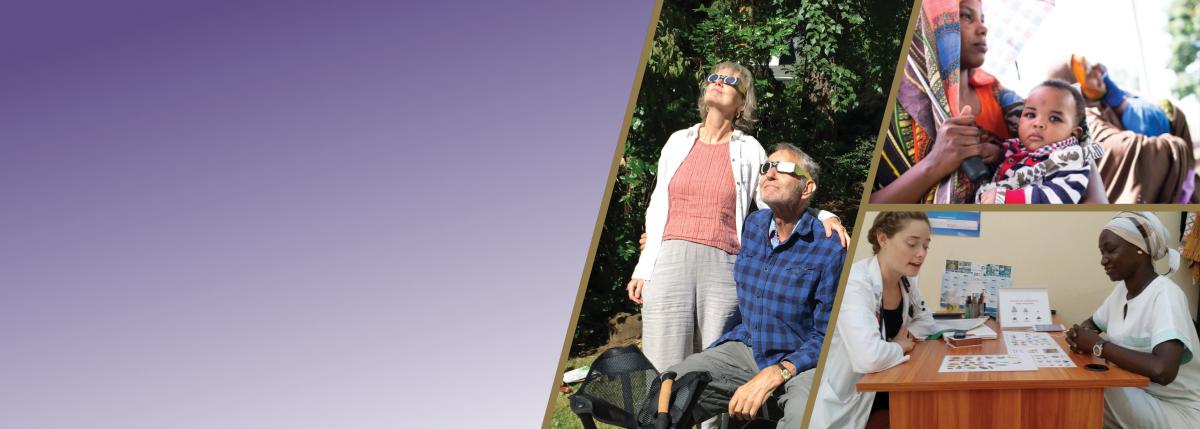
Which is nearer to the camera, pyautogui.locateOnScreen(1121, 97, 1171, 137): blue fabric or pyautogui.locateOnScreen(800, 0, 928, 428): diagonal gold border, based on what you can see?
pyautogui.locateOnScreen(1121, 97, 1171, 137): blue fabric

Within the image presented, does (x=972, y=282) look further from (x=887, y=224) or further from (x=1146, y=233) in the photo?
(x=1146, y=233)

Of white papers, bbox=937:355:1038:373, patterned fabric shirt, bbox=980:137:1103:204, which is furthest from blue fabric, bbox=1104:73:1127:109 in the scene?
white papers, bbox=937:355:1038:373

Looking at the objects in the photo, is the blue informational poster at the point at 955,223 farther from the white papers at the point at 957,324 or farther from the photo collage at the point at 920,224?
the white papers at the point at 957,324

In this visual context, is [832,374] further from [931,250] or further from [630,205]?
[630,205]

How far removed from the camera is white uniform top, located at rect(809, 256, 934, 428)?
3.68 m

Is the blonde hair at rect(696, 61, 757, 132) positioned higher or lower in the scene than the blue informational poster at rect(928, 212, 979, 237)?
higher

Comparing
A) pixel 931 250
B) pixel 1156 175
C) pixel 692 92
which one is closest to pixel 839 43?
pixel 692 92

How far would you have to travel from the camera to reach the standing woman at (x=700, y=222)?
408cm

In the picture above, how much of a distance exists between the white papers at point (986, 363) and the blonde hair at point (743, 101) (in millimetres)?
1145

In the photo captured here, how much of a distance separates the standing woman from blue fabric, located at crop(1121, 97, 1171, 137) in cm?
122

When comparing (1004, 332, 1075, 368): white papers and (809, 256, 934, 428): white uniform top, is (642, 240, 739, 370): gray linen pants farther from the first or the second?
(1004, 332, 1075, 368): white papers

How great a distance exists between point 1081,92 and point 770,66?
1169mm

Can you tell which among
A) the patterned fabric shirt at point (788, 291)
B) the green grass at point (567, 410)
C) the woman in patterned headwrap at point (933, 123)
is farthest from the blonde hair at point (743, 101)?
the green grass at point (567, 410)

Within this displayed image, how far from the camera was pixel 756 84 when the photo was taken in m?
4.22
